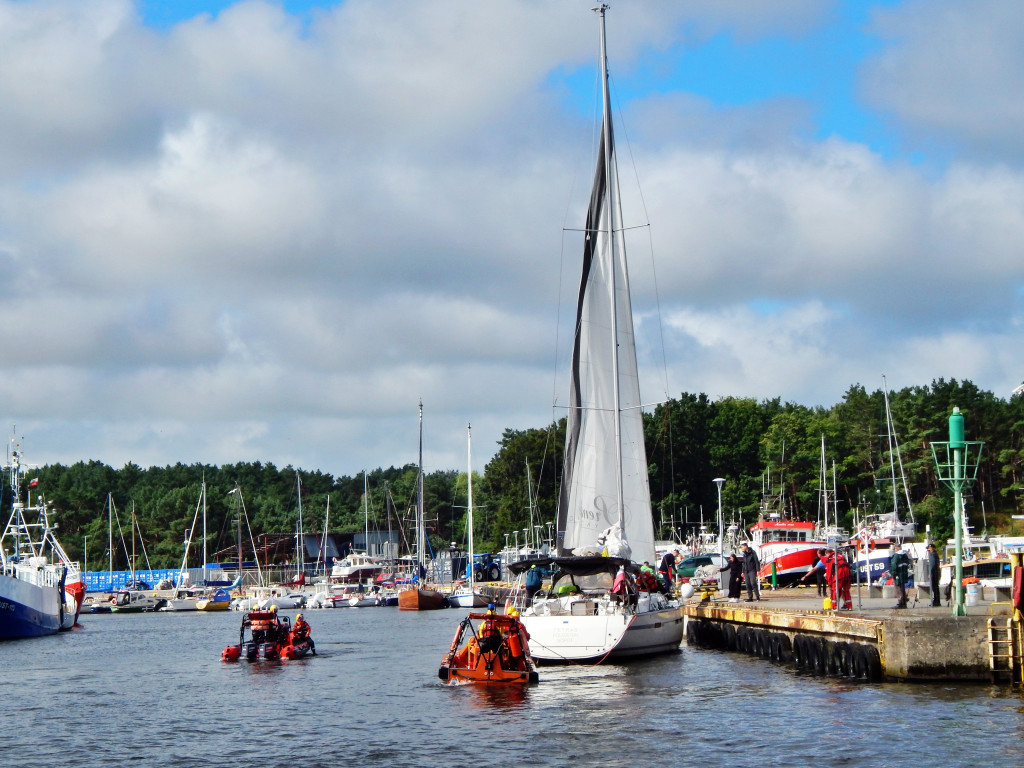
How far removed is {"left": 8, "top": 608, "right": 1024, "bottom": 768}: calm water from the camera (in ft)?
84.6

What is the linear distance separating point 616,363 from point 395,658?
15.6 m

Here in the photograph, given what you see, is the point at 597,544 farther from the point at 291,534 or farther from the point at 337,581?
the point at 291,534

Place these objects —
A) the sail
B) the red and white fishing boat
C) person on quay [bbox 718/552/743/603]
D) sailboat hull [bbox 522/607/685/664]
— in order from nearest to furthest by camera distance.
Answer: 1. sailboat hull [bbox 522/607/685/664]
2. the sail
3. person on quay [bbox 718/552/743/603]
4. the red and white fishing boat

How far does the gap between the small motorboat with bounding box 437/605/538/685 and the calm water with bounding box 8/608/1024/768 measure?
0.59m

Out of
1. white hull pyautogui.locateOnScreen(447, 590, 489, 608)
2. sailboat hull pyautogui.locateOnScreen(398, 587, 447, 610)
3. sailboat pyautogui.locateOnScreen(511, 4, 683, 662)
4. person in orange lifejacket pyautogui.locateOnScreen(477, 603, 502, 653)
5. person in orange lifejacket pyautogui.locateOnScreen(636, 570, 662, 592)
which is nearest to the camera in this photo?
person in orange lifejacket pyautogui.locateOnScreen(477, 603, 502, 653)

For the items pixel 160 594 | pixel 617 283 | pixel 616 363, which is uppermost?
pixel 617 283

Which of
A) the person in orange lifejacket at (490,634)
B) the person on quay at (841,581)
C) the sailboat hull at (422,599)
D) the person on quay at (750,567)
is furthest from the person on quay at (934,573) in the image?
the sailboat hull at (422,599)

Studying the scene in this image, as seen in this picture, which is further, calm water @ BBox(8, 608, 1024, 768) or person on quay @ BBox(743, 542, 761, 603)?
person on quay @ BBox(743, 542, 761, 603)

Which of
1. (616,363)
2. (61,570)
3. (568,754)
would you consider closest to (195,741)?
(568,754)

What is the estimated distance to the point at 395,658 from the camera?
52656mm

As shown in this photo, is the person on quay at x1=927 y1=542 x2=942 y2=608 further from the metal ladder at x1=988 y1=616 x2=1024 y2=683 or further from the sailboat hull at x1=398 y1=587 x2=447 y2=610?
the sailboat hull at x1=398 y1=587 x2=447 y2=610

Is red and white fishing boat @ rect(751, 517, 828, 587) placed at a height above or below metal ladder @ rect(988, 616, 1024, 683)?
above

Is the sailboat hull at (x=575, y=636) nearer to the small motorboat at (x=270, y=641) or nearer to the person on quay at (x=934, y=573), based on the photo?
the person on quay at (x=934, y=573)

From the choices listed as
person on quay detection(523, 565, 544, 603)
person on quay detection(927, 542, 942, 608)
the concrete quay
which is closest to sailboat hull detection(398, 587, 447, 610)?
person on quay detection(523, 565, 544, 603)
